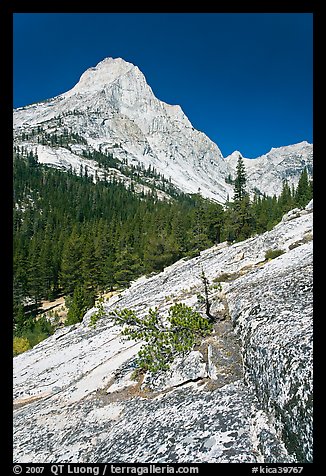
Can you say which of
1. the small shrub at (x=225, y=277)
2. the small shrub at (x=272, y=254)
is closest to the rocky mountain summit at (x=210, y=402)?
the small shrub at (x=272, y=254)

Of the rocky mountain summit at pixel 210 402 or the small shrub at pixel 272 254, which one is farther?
the small shrub at pixel 272 254

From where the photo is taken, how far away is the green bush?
1091 cm

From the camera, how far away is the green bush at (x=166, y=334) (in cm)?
1091

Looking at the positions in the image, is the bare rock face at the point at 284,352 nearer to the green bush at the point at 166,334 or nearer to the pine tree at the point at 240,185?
the green bush at the point at 166,334

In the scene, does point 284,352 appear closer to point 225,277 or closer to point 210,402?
point 210,402

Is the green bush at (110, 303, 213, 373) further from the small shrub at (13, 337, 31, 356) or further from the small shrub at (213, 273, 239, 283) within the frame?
the small shrub at (13, 337, 31, 356)

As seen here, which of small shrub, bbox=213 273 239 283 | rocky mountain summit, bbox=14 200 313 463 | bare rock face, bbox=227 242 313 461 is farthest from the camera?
small shrub, bbox=213 273 239 283

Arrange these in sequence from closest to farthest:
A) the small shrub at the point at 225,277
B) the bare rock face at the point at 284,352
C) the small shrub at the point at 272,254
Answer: the bare rock face at the point at 284,352
the small shrub at the point at 225,277
the small shrub at the point at 272,254

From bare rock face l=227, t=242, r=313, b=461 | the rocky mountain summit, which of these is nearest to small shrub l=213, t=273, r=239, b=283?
the rocky mountain summit

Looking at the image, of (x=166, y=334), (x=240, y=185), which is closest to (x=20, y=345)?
(x=166, y=334)

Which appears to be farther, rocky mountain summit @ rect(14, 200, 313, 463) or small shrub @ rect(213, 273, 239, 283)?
small shrub @ rect(213, 273, 239, 283)

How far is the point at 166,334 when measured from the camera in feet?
36.9

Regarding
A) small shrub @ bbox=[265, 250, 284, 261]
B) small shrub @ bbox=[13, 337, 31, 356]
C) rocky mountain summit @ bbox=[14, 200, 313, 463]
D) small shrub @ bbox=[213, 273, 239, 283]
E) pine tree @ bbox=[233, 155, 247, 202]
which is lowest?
small shrub @ bbox=[13, 337, 31, 356]

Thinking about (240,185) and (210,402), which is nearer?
(210,402)
